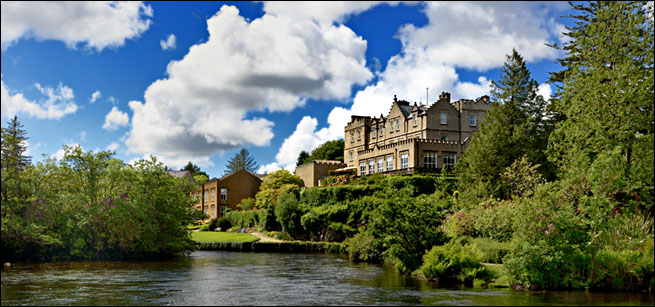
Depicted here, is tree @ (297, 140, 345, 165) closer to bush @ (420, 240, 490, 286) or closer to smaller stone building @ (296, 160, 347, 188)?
smaller stone building @ (296, 160, 347, 188)

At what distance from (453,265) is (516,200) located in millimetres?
9481

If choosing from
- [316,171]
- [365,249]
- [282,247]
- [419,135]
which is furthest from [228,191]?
[365,249]

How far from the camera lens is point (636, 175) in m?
23.8

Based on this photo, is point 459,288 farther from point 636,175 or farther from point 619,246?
point 636,175

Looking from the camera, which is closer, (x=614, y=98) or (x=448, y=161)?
(x=614, y=98)

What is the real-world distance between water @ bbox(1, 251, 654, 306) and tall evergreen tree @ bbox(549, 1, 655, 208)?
7663 mm

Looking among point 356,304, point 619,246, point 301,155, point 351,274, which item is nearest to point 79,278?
point 351,274

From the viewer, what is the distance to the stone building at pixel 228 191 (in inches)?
3578

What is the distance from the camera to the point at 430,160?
202 ft

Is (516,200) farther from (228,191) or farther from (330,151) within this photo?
(330,151)

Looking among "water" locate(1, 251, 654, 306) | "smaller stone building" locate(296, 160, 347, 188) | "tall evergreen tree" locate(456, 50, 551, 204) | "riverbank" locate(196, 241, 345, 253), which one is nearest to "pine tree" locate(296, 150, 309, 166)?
"smaller stone building" locate(296, 160, 347, 188)

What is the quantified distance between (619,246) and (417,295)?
8880 mm

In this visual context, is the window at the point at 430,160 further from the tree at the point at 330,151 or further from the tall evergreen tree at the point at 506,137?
the tree at the point at 330,151

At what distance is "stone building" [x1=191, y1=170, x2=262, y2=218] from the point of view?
90875 millimetres
